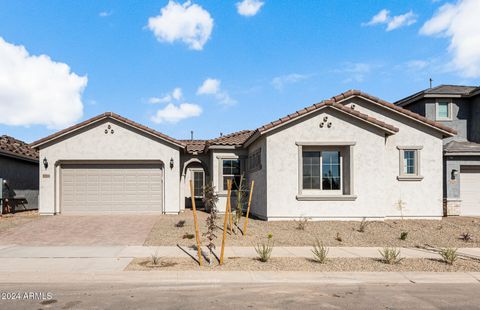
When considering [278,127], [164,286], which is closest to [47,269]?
[164,286]

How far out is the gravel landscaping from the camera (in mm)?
8836

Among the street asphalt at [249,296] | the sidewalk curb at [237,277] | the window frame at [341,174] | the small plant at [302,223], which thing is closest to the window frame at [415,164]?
the window frame at [341,174]

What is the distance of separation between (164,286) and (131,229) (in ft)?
24.9

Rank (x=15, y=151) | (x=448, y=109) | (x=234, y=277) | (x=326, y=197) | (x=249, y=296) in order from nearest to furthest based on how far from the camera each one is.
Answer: (x=249, y=296)
(x=234, y=277)
(x=326, y=197)
(x=15, y=151)
(x=448, y=109)

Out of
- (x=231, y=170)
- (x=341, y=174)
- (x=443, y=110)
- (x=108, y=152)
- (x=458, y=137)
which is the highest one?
(x=443, y=110)

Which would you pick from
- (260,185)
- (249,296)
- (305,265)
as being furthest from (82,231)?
(249,296)

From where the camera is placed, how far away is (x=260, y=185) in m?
17.1

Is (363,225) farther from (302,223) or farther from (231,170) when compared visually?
(231,170)

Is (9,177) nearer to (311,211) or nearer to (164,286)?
(311,211)

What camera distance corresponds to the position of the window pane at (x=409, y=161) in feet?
57.5

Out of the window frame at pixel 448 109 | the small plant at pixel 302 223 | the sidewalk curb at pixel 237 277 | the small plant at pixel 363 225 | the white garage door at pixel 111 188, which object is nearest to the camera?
the sidewalk curb at pixel 237 277

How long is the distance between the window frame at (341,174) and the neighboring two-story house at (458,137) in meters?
6.65

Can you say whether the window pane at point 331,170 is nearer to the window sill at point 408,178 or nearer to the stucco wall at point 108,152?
the window sill at point 408,178

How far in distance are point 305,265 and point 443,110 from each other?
1750 cm
